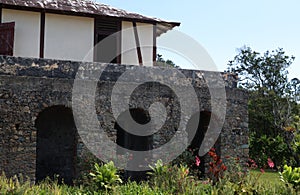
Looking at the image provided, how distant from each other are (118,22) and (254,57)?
15.9 meters

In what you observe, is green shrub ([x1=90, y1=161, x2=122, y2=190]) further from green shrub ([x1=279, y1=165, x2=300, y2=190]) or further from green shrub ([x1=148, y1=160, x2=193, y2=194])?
green shrub ([x1=279, y1=165, x2=300, y2=190])

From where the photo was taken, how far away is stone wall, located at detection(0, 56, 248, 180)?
1038 centimetres

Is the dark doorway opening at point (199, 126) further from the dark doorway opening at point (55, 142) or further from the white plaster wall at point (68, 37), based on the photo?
the white plaster wall at point (68, 37)

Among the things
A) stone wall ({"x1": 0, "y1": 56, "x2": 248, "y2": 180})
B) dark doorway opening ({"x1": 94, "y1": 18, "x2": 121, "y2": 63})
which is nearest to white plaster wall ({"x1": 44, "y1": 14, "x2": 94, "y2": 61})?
dark doorway opening ({"x1": 94, "y1": 18, "x2": 121, "y2": 63})

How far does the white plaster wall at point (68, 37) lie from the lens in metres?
14.0

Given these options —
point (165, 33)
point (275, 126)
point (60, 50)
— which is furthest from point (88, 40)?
point (275, 126)

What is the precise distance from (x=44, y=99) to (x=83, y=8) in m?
4.74

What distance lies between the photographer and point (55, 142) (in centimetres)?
1286

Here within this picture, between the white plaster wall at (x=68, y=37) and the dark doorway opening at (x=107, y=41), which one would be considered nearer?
the white plaster wall at (x=68, y=37)

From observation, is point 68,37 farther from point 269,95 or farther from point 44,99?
point 269,95

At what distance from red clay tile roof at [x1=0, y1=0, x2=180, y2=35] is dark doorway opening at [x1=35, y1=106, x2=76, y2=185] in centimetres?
323

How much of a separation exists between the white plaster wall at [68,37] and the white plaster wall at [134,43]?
1164mm

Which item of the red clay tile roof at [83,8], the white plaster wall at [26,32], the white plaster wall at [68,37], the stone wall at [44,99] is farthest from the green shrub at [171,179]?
the red clay tile roof at [83,8]

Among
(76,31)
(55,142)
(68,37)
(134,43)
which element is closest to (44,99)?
(55,142)
